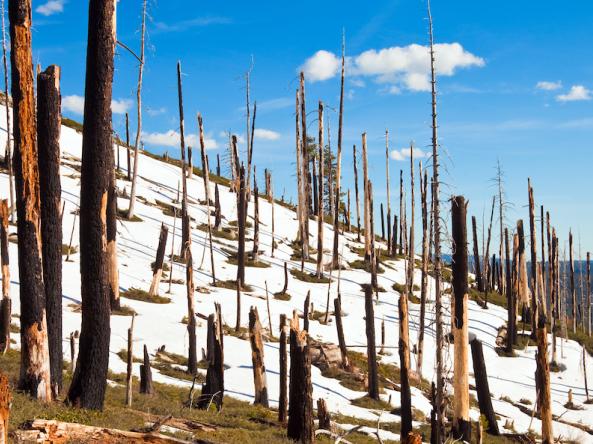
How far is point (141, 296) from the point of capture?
2452 cm

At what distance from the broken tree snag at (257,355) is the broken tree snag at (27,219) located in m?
7.04

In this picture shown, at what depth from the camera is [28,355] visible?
8.80m

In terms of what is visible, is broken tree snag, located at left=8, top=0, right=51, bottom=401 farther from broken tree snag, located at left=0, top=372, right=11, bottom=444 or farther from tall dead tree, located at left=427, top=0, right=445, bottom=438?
tall dead tree, located at left=427, top=0, right=445, bottom=438

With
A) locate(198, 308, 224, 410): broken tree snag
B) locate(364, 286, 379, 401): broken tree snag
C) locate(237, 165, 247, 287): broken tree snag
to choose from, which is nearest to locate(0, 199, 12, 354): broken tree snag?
locate(198, 308, 224, 410): broken tree snag

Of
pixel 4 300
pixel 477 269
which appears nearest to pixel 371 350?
pixel 4 300

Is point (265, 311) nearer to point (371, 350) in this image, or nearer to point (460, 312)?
point (371, 350)

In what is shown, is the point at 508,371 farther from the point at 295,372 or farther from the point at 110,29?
the point at 110,29

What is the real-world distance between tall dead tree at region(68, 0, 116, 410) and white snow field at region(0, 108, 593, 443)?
27.1 ft

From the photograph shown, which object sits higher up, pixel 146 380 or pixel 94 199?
pixel 94 199

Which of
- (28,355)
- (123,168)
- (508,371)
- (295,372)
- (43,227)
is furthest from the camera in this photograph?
(123,168)

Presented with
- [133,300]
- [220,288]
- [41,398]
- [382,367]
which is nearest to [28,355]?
[41,398]

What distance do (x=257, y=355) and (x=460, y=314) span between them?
18.1 feet

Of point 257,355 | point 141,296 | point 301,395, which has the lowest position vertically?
point 257,355

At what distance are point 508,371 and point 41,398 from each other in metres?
25.4
